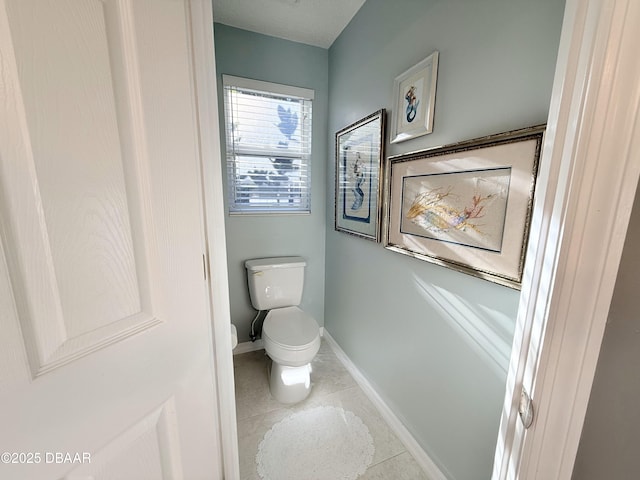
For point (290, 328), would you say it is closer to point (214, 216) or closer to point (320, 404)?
point (320, 404)

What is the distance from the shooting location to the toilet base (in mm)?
1639

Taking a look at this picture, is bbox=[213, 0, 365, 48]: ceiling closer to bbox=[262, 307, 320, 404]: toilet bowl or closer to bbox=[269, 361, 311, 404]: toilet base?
bbox=[262, 307, 320, 404]: toilet bowl

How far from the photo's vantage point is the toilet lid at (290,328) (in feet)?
5.18

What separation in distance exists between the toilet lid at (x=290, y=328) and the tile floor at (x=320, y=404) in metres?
0.44

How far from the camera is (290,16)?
164 centimetres

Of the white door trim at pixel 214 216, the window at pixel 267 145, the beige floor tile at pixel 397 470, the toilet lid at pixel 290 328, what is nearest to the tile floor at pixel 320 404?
the beige floor tile at pixel 397 470

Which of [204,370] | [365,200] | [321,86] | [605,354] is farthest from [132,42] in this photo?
[321,86]

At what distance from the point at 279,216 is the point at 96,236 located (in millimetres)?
1643

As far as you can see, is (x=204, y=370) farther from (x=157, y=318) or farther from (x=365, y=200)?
(x=365, y=200)

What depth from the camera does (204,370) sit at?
2.38 ft

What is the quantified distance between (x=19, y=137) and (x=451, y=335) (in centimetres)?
136

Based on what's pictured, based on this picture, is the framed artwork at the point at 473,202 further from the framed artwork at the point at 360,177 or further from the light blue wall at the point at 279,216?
the light blue wall at the point at 279,216

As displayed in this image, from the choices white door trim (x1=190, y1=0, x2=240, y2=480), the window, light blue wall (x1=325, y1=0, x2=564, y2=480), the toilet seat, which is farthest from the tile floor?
the window

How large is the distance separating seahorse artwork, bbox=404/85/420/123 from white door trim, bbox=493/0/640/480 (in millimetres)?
735
